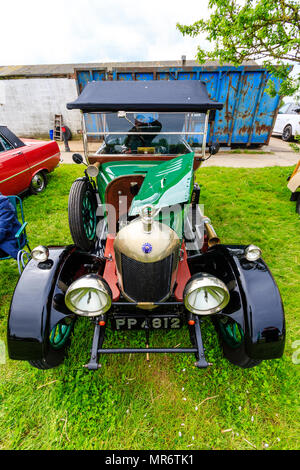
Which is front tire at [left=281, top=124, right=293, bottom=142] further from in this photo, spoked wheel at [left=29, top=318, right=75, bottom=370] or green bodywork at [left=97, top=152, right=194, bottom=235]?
spoked wheel at [left=29, top=318, right=75, bottom=370]

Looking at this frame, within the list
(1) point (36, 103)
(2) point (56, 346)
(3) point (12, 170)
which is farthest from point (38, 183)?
(1) point (36, 103)

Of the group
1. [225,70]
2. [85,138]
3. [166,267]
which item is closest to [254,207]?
[85,138]

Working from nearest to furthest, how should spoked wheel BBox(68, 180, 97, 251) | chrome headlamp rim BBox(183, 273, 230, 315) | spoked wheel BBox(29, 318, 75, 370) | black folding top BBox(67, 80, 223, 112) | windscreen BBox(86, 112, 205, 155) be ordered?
1. chrome headlamp rim BBox(183, 273, 230, 315)
2. spoked wheel BBox(29, 318, 75, 370)
3. black folding top BBox(67, 80, 223, 112)
4. spoked wheel BBox(68, 180, 97, 251)
5. windscreen BBox(86, 112, 205, 155)

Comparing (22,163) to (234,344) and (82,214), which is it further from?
(234,344)

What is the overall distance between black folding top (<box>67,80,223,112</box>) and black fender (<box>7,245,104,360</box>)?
79.2 inches

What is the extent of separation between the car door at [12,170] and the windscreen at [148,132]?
1878 millimetres

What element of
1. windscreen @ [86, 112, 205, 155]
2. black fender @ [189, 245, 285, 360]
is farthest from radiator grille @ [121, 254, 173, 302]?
windscreen @ [86, 112, 205, 155]

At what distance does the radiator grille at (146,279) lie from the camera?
1662mm

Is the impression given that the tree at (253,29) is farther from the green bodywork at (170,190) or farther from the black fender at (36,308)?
the black fender at (36,308)

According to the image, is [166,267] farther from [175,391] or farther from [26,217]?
[26,217]

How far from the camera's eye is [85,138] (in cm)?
342

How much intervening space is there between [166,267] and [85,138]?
8.56 feet

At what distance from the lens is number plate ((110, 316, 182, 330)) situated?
6.12 feet
